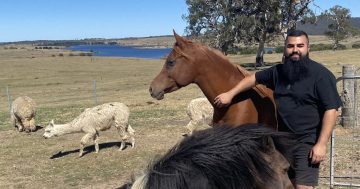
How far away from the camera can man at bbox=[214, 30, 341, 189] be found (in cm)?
334

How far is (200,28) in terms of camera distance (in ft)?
141

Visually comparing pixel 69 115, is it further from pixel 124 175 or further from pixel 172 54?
pixel 172 54

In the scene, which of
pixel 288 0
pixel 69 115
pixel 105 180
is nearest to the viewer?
pixel 105 180

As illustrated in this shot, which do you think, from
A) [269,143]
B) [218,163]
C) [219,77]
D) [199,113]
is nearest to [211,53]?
[219,77]

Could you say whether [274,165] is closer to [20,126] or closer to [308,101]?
[308,101]

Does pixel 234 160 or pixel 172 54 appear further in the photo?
pixel 172 54

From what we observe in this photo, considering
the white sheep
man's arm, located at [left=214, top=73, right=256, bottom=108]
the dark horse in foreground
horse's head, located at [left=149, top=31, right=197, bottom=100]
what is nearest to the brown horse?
horse's head, located at [left=149, top=31, right=197, bottom=100]

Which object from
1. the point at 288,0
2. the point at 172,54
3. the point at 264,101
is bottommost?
the point at 264,101

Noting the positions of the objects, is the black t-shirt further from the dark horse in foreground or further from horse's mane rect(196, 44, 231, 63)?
the dark horse in foreground

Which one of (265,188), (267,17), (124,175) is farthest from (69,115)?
(267,17)

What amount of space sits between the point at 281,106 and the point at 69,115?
1402 centimetres

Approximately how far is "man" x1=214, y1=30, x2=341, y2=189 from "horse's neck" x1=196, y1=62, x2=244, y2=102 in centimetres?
122

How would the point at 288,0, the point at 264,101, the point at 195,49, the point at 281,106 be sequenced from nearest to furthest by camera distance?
the point at 281,106 < the point at 264,101 < the point at 195,49 < the point at 288,0

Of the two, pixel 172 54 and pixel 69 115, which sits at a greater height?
pixel 172 54
